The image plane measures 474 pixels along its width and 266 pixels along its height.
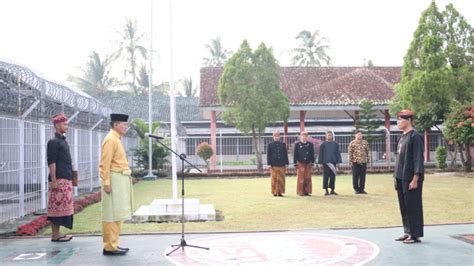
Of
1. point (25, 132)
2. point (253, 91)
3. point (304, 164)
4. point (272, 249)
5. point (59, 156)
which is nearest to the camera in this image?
point (272, 249)

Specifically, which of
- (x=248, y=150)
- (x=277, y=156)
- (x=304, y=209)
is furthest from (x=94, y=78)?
(x=304, y=209)

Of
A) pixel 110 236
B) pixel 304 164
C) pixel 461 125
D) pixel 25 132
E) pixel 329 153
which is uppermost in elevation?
pixel 461 125

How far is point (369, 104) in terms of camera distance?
24.3 meters

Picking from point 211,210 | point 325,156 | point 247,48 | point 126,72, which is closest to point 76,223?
point 211,210

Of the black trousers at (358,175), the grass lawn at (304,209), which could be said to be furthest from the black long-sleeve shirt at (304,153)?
the black trousers at (358,175)

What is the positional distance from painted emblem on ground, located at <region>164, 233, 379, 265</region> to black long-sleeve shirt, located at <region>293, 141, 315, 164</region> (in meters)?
5.98

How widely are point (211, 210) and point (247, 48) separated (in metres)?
14.0

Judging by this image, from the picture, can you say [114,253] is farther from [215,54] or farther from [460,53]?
[215,54]

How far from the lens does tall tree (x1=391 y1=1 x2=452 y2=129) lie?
2156 cm

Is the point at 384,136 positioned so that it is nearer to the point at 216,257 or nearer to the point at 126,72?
the point at 216,257

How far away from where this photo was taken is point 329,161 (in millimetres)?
13703

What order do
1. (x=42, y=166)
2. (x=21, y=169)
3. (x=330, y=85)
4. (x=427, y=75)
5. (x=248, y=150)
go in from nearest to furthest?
(x=21, y=169)
(x=42, y=166)
(x=427, y=75)
(x=248, y=150)
(x=330, y=85)

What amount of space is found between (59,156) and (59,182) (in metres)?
0.37

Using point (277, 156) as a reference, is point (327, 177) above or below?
below
